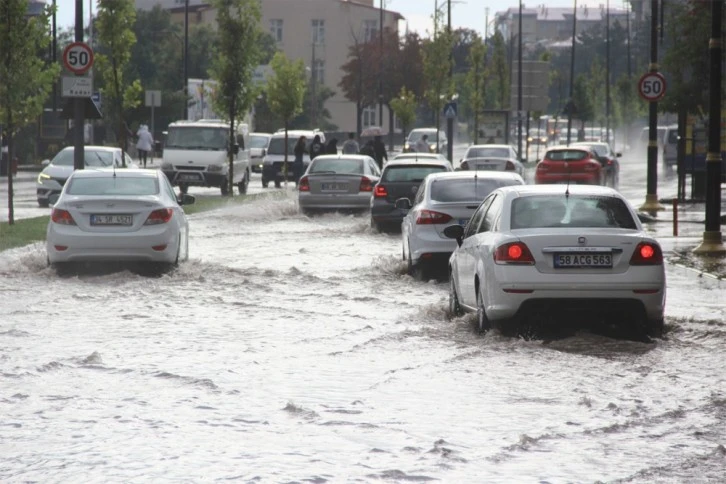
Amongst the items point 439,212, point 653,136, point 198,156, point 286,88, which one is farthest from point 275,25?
point 439,212

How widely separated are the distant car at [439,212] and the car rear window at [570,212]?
609cm

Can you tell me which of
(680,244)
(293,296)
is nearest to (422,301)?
(293,296)

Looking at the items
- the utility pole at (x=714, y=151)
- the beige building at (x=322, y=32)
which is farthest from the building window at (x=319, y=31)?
the utility pole at (x=714, y=151)

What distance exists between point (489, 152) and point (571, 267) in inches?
1296

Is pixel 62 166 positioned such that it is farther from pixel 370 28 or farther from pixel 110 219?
pixel 370 28

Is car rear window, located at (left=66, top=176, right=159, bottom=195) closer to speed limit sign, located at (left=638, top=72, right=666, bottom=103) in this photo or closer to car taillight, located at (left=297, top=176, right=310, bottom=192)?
car taillight, located at (left=297, top=176, right=310, bottom=192)

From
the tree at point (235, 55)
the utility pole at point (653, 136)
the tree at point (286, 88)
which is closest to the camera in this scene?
the utility pole at point (653, 136)

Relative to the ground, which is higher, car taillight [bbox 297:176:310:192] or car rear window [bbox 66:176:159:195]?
car rear window [bbox 66:176:159:195]

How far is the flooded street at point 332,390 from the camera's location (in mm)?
8008

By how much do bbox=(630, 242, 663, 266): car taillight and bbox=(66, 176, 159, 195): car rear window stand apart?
28.1ft

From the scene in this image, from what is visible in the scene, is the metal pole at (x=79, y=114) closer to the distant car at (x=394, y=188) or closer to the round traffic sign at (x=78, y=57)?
→ the round traffic sign at (x=78, y=57)

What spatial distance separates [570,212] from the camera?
13242 millimetres

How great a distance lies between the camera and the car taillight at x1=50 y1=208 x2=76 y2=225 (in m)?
19.1

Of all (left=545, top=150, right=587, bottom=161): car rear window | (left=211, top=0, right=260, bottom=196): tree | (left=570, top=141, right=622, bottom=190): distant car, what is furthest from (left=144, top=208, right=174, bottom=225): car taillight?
(left=570, top=141, right=622, bottom=190): distant car
